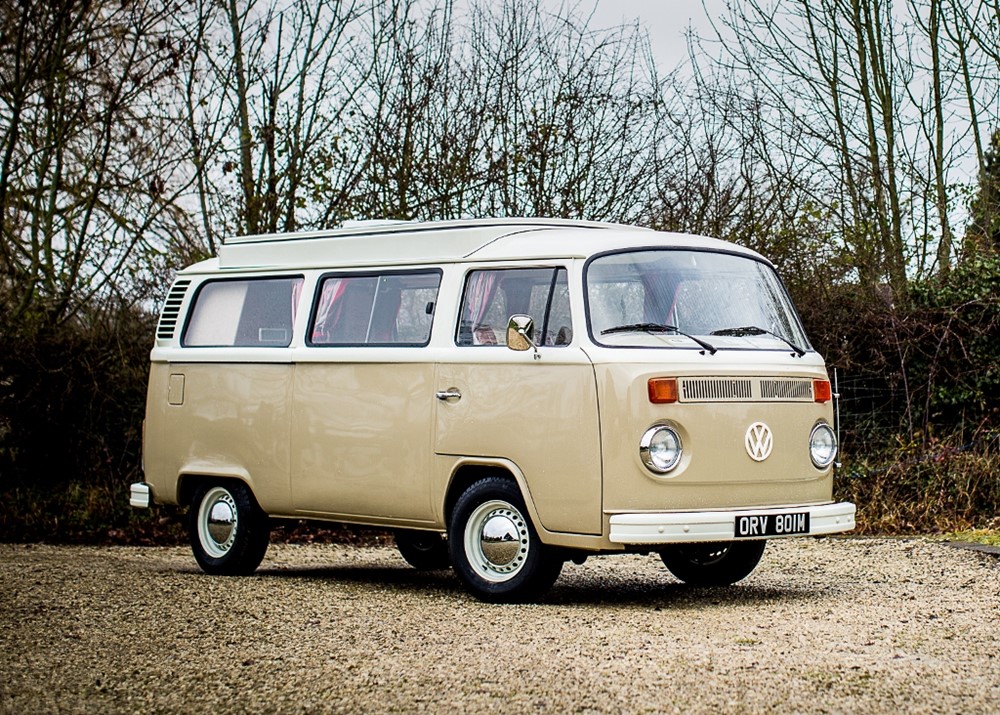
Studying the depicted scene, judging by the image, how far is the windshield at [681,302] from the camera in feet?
28.8

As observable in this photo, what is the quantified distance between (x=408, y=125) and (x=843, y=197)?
5.37 metres

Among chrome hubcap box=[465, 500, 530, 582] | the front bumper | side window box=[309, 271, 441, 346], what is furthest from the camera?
side window box=[309, 271, 441, 346]

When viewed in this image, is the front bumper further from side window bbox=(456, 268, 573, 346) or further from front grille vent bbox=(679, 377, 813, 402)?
side window bbox=(456, 268, 573, 346)

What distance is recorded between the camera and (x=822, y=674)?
652cm

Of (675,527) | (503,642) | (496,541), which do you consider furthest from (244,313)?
(503,642)

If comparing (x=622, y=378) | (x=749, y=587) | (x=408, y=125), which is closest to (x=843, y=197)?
(x=408, y=125)

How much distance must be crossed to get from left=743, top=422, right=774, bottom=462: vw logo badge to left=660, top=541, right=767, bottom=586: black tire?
3.73 feet

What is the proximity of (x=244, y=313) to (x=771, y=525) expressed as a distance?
4247 millimetres

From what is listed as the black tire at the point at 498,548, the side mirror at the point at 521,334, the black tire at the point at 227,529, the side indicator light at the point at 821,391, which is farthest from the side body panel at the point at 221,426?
the side indicator light at the point at 821,391

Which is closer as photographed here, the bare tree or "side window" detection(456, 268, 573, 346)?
"side window" detection(456, 268, 573, 346)

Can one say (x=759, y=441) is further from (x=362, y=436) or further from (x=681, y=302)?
(x=362, y=436)

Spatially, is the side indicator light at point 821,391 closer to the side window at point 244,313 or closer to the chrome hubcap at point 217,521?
the side window at point 244,313

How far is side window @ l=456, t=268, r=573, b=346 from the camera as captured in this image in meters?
8.84

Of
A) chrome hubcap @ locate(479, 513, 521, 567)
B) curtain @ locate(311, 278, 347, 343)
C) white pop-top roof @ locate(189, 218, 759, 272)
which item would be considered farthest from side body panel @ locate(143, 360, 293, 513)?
chrome hubcap @ locate(479, 513, 521, 567)
